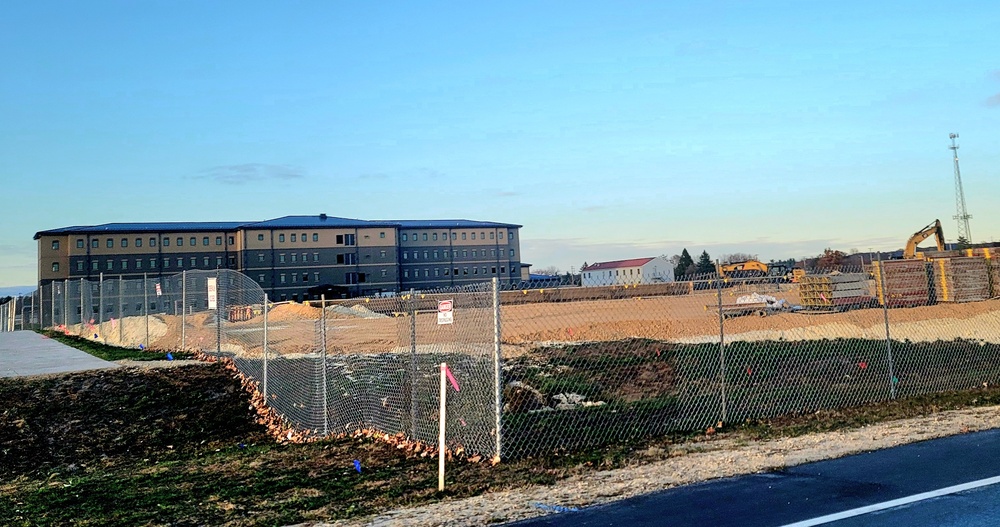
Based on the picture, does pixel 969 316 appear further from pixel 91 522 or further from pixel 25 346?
pixel 25 346

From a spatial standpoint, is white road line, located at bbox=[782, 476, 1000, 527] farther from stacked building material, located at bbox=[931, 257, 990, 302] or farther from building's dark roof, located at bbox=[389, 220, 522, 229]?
building's dark roof, located at bbox=[389, 220, 522, 229]

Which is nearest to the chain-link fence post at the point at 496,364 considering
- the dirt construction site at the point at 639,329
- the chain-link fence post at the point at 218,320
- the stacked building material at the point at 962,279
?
the dirt construction site at the point at 639,329

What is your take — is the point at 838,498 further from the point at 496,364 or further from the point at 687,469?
the point at 496,364

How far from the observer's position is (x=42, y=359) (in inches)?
752

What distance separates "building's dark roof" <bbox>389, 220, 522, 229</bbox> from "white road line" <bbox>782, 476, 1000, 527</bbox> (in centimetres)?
8819

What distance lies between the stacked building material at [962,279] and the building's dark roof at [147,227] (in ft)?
238

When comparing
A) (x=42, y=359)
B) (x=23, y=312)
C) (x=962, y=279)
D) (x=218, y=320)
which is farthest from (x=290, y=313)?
(x=962, y=279)

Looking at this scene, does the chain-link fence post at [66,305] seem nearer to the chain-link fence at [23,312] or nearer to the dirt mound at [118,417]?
the chain-link fence at [23,312]

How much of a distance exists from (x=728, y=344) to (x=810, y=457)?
10.1m

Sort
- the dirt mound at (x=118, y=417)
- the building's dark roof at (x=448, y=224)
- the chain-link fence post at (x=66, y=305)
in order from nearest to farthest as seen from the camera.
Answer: the dirt mound at (x=118, y=417) → the chain-link fence post at (x=66, y=305) → the building's dark roof at (x=448, y=224)

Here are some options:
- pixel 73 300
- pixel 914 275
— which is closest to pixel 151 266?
pixel 73 300

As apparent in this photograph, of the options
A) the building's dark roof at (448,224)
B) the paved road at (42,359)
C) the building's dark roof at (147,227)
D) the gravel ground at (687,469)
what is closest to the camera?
the gravel ground at (687,469)

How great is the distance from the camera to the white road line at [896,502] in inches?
214

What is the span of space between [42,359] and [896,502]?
19.5 metres
